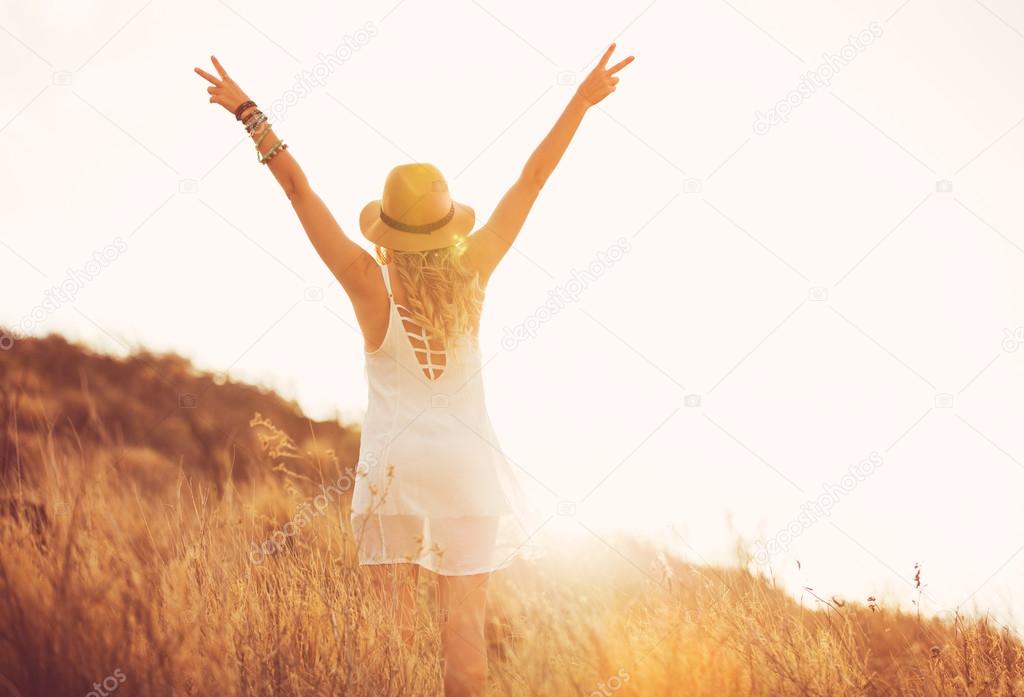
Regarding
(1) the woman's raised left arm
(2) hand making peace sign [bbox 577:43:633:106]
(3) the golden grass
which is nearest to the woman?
(1) the woman's raised left arm

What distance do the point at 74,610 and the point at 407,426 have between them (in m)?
1.17

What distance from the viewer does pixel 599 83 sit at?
10.9 ft

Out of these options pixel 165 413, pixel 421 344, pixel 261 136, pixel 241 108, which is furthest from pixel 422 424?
pixel 165 413

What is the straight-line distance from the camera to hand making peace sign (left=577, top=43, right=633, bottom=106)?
3285mm

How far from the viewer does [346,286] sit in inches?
102

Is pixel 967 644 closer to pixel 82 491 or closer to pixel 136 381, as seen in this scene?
pixel 82 491

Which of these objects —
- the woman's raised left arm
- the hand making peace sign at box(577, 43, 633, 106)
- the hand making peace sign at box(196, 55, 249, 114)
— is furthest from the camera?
the hand making peace sign at box(577, 43, 633, 106)

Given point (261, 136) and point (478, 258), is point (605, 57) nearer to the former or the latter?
point (478, 258)

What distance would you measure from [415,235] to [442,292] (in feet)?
0.98

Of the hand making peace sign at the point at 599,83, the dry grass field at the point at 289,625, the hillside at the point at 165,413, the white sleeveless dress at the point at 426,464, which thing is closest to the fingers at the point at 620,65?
the hand making peace sign at the point at 599,83

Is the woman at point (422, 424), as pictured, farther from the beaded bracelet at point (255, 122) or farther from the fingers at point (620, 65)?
the fingers at point (620, 65)

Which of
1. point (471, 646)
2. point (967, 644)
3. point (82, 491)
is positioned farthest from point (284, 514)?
point (967, 644)

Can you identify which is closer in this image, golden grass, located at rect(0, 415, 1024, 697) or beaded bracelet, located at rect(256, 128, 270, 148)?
golden grass, located at rect(0, 415, 1024, 697)

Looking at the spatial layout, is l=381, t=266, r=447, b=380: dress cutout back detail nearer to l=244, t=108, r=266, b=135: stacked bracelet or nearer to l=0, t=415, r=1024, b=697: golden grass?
l=0, t=415, r=1024, b=697: golden grass
